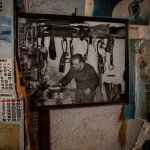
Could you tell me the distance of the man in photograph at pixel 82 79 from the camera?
1.14m

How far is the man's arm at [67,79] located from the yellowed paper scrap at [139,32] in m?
0.58

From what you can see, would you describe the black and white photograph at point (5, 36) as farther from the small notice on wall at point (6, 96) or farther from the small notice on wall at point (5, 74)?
the small notice on wall at point (6, 96)

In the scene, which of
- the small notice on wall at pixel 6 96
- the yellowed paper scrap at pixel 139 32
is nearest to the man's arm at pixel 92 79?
the yellowed paper scrap at pixel 139 32

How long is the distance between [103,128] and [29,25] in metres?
0.97

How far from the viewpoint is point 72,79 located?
115cm

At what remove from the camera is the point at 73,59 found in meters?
1.14

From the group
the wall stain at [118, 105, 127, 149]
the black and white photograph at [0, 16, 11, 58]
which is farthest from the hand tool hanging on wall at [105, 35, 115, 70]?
the black and white photograph at [0, 16, 11, 58]

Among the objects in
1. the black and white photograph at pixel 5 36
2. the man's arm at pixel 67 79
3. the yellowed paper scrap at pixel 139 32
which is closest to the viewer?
the black and white photograph at pixel 5 36

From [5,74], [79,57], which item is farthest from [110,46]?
[5,74]

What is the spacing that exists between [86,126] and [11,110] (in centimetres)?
58

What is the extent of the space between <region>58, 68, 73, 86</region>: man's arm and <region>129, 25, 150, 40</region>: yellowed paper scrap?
1.89ft

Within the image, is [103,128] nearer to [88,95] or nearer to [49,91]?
[88,95]

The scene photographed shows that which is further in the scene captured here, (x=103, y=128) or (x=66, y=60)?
(x=103, y=128)

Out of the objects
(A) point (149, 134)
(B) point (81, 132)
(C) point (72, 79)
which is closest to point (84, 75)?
(C) point (72, 79)
